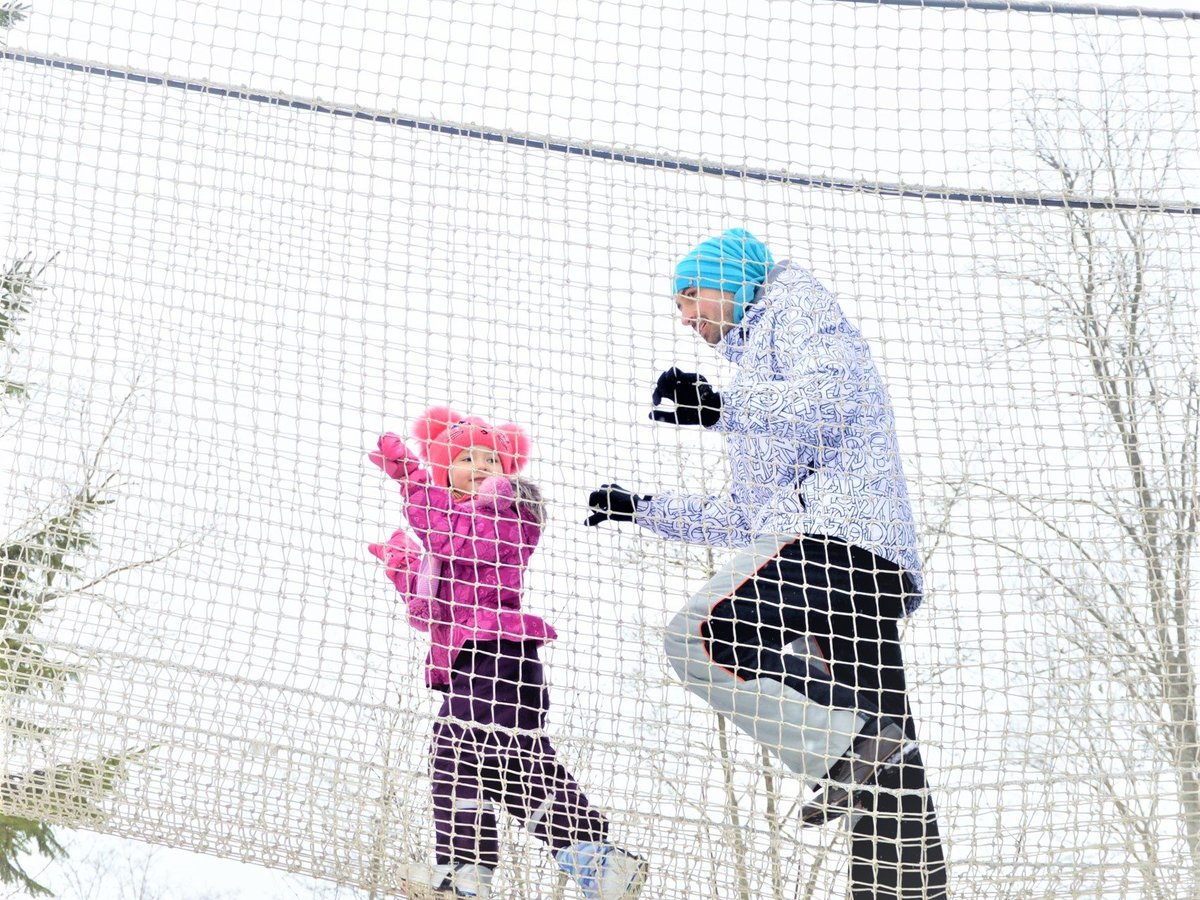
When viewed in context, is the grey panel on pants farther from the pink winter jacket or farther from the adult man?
the pink winter jacket

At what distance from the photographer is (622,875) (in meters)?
2.00

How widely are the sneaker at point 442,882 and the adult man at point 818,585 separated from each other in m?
0.41

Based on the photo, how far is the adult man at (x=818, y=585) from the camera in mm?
1880

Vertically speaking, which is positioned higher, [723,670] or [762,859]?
[723,670]

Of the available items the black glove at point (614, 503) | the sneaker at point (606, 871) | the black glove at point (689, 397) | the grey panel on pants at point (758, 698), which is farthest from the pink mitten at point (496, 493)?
the sneaker at point (606, 871)

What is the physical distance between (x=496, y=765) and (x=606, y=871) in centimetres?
23

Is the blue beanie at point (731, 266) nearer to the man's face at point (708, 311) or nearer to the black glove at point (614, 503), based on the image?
the man's face at point (708, 311)

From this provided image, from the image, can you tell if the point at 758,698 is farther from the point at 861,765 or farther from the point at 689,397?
the point at 689,397

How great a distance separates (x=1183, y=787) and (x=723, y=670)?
687 mm

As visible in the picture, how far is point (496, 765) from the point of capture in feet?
6.93

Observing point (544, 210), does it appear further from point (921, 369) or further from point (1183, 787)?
point (1183, 787)

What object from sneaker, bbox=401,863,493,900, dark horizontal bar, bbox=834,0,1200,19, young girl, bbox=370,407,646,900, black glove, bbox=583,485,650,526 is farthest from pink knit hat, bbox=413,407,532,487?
dark horizontal bar, bbox=834,0,1200,19

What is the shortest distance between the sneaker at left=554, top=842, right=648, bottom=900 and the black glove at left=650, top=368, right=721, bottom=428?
599mm

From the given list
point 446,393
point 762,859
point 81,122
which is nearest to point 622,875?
point 762,859
